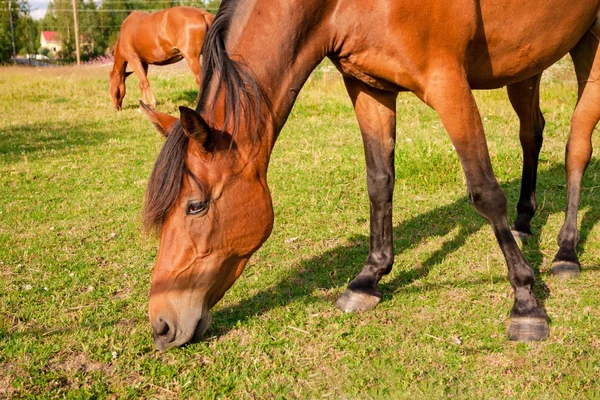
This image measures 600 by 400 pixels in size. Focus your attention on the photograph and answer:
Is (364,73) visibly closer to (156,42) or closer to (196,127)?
(196,127)

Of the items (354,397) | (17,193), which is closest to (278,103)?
(354,397)

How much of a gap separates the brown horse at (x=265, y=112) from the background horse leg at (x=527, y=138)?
134cm

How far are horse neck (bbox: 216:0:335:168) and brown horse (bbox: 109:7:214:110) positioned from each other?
30.1 ft

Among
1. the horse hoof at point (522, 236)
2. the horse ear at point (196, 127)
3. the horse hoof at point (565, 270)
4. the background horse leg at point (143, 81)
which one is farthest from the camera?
the background horse leg at point (143, 81)

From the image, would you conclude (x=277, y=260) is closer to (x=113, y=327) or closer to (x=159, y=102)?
(x=113, y=327)

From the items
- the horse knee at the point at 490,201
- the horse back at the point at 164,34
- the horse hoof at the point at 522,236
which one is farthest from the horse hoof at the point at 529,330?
the horse back at the point at 164,34

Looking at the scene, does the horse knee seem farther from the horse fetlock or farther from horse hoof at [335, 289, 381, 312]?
the horse fetlock

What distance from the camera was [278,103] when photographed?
2.67 metres

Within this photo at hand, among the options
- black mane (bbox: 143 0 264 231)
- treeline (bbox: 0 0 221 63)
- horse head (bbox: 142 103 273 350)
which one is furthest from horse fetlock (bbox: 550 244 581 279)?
treeline (bbox: 0 0 221 63)

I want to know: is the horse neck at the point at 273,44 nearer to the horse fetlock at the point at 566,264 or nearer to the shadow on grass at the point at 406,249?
the shadow on grass at the point at 406,249

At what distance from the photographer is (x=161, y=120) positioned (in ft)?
8.43

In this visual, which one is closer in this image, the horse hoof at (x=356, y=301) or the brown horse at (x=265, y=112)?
the brown horse at (x=265, y=112)

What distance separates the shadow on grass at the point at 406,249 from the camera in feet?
11.1

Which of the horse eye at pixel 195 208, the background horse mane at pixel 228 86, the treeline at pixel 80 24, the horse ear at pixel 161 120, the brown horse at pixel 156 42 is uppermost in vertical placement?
the background horse mane at pixel 228 86
